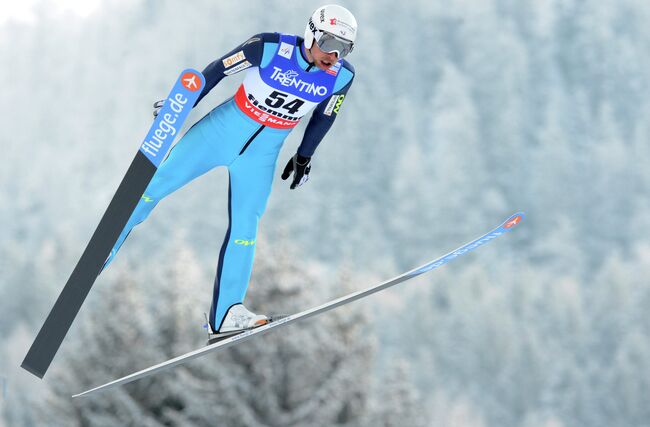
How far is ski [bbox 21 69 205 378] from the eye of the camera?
17.3ft

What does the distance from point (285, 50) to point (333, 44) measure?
0.28 meters

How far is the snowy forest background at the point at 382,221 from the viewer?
A: 18.5 metres

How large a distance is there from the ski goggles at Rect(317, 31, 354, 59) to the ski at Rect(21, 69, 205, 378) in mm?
716

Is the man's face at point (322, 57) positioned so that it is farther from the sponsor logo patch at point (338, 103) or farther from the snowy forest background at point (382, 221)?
the snowy forest background at point (382, 221)

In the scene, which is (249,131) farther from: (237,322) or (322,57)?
(237,322)

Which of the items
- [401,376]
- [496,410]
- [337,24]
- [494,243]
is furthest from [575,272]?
[337,24]

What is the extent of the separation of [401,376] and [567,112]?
125 m

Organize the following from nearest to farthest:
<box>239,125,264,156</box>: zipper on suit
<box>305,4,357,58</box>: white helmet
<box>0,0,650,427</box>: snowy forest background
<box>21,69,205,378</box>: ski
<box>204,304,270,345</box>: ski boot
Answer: <box>21,69,205,378</box>: ski, <box>305,4,357,58</box>: white helmet, <box>239,125,264,156</box>: zipper on suit, <box>204,304,270,345</box>: ski boot, <box>0,0,650,427</box>: snowy forest background

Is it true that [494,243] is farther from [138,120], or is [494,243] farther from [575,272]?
[138,120]

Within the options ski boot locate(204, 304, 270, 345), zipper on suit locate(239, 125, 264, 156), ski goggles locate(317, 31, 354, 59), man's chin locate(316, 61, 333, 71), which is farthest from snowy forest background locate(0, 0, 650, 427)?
ski goggles locate(317, 31, 354, 59)

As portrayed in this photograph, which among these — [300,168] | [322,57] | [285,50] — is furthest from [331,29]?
[300,168]

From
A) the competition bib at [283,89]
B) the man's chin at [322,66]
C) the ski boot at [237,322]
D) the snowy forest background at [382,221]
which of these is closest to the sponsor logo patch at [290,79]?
the competition bib at [283,89]

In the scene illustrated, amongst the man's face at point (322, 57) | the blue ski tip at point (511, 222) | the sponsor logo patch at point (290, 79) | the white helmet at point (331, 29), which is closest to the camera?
the white helmet at point (331, 29)

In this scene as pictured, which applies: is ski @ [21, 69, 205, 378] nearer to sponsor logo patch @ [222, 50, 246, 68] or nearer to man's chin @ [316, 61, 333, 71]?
sponsor logo patch @ [222, 50, 246, 68]
